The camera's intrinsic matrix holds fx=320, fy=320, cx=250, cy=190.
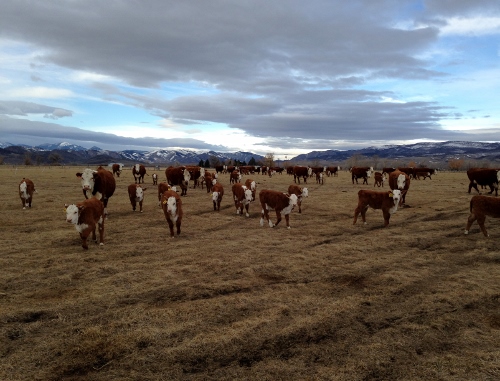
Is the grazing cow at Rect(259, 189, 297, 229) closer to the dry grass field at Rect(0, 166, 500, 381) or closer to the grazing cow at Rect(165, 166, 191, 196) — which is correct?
the dry grass field at Rect(0, 166, 500, 381)

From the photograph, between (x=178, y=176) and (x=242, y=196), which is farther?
(x=178, y=176)

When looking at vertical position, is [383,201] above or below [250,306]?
above

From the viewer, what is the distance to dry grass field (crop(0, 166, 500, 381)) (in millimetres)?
4457

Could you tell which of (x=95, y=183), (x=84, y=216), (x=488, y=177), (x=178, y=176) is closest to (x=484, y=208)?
(x=84, y=216)

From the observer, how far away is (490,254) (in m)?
9.27

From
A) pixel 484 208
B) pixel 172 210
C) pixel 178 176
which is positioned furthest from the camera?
pixel 178 176

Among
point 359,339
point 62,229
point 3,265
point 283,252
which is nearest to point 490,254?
point 283,252

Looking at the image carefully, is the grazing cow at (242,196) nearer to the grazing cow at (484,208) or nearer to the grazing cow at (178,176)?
the grazing cow at (178,176)

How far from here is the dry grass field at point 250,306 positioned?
446cm

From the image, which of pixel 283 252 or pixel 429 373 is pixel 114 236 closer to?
pixel 283 252

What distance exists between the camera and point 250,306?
611 centimetres

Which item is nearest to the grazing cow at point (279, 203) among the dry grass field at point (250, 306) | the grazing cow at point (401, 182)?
the dry grass field at point (250, 306)

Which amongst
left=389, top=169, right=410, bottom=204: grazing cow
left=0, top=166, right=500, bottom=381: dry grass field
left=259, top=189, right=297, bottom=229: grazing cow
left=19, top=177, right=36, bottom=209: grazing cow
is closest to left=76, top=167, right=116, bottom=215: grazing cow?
left=0, top=166, right=500, bottom=381: dry grass field

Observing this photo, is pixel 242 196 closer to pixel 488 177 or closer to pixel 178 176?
pixel 178 176
